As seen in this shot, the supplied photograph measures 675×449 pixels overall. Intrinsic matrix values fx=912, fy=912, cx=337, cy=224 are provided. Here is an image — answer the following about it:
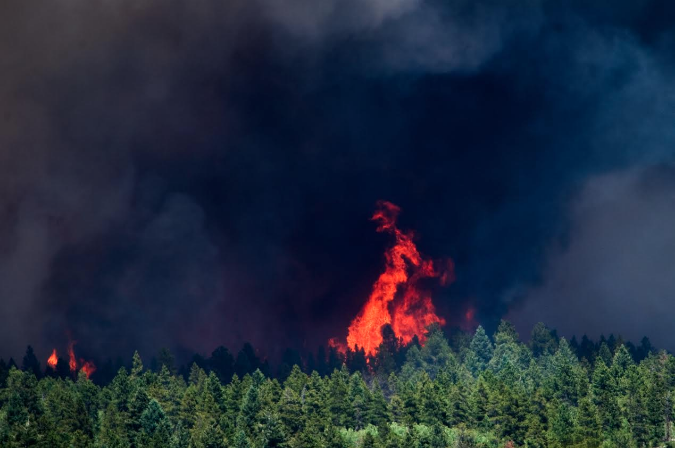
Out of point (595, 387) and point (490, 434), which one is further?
point (595, 387)

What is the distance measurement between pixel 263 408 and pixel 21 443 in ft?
156

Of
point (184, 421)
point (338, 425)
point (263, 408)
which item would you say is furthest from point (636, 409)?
point (184, 421)

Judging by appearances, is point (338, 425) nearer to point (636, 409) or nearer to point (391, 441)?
point (391, 441)

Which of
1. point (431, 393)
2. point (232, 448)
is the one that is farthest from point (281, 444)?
point (431, 393)

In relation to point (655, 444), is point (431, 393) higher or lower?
higher

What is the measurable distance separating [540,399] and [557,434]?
46.4ft

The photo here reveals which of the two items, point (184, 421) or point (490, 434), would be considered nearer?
point (490, 434)

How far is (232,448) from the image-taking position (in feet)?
566

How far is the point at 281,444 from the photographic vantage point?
179500mm

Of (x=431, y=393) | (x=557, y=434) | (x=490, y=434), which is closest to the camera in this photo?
(x=557, y=434)

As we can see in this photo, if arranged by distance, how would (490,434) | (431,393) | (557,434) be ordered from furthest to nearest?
(431,393) < (490,434) < (557,434)

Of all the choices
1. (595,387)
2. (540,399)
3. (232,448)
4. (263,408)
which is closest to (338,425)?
(263,408)

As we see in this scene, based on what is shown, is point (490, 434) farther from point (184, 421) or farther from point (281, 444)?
point (184, 421)

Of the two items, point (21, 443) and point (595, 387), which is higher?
point (595, 387)
